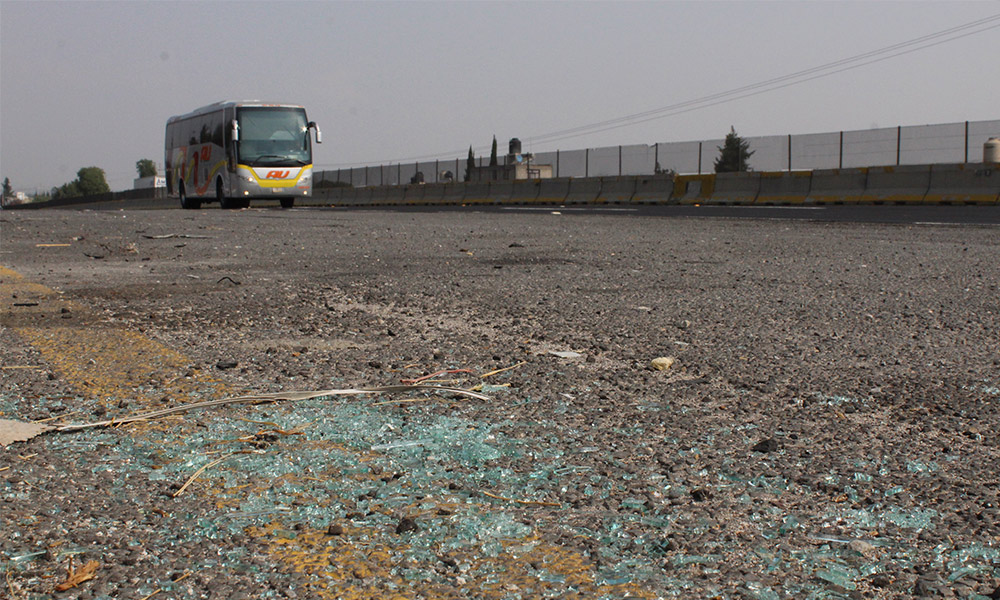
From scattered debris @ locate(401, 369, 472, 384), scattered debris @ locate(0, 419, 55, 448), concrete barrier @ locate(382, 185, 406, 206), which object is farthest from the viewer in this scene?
concrete barrier @ locate(382, 185, 406, 206)

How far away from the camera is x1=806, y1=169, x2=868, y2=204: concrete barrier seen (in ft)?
89.9

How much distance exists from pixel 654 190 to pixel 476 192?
1156 centimetres

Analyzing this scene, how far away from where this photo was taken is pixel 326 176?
67.7m

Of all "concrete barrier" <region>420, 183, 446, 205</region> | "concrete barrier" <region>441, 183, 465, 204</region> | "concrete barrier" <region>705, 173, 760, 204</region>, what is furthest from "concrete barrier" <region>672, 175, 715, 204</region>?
"concrete barrier" <region>420, 183, 446, 205</region>

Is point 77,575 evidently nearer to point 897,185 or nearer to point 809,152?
point 897,185

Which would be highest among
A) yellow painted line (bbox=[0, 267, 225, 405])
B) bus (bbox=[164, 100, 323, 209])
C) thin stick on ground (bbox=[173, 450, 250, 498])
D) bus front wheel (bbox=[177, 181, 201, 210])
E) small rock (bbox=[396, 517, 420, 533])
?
bus (bbox=[164, 100, 323, 209])

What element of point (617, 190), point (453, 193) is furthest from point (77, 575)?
point (453, 193)

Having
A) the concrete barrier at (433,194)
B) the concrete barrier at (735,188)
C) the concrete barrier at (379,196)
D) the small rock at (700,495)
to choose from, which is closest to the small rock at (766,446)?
the small rock at (700,495)

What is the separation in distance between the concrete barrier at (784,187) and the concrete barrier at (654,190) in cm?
353

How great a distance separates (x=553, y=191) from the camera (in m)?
39.4

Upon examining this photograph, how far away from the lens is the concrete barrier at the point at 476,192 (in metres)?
42.9

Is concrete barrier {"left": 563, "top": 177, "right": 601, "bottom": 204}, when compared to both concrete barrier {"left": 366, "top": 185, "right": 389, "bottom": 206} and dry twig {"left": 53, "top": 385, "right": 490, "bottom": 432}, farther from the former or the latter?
dry twig {"left": 53, "top": 385, "right": 490, "bottom": 432}

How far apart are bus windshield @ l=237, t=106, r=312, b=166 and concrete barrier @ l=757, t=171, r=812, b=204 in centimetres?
1412

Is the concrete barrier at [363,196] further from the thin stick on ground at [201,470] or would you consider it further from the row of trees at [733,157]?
the thin stick on ground at [201,470]
